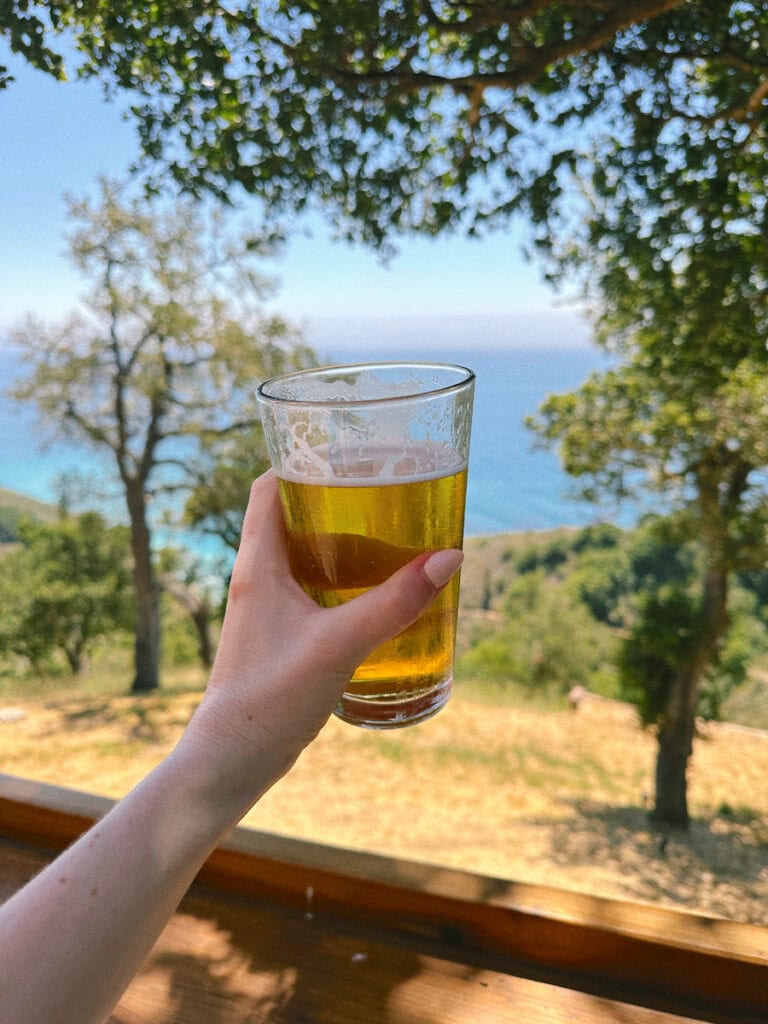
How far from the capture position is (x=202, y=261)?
11.1 meters

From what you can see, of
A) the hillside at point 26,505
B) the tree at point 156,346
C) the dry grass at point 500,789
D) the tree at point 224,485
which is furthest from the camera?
the hillside at point 26,505

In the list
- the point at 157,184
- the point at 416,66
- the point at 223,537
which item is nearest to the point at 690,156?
the point at 416,66

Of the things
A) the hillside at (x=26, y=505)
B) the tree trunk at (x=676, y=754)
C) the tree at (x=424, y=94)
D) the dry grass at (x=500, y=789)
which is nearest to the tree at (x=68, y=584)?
the hillside at (x=26, y=505)

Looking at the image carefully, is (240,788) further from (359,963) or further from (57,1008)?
(359,963)

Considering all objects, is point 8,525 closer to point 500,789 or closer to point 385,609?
point 500,789

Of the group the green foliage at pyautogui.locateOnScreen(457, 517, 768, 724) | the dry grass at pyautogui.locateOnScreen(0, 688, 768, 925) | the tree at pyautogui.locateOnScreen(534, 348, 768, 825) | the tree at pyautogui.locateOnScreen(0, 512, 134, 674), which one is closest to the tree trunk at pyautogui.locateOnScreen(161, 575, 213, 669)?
the tree at pyautogui.locateOnScreen(0, 512, 134, 674)

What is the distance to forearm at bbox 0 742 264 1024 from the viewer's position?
1.53 ft

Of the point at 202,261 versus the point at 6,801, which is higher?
the point at 202,261

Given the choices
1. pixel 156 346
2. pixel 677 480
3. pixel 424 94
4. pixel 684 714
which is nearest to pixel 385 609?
pixel 424 94

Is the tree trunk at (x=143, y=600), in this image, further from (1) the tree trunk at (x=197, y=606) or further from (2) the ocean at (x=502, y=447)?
(2) the ocean at (x=502, y=447)

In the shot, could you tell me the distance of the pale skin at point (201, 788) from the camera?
477 mm

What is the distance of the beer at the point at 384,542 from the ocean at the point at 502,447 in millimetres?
6035

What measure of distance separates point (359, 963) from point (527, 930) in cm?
21

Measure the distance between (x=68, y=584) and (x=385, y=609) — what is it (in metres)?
14.1
